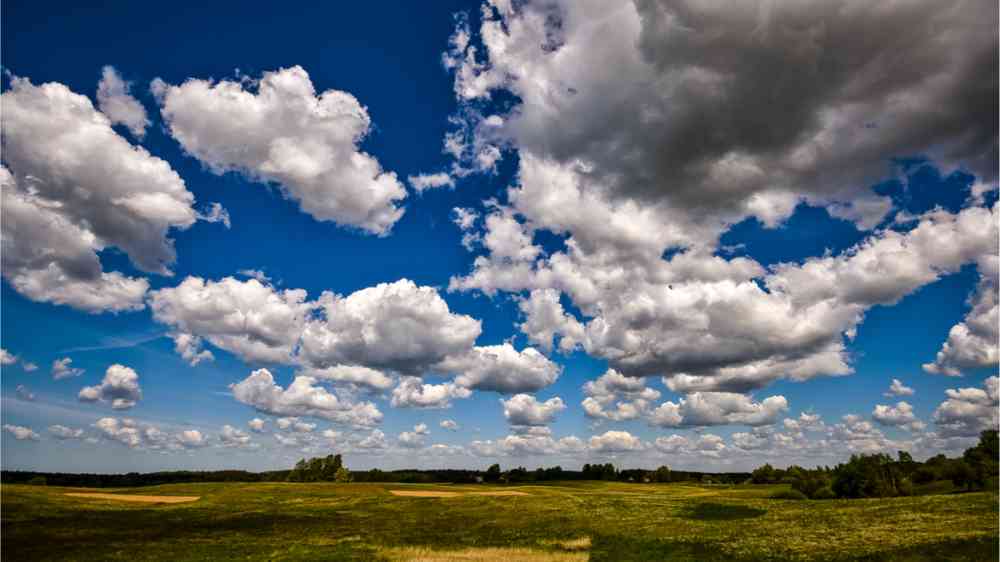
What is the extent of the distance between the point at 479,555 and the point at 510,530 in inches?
650

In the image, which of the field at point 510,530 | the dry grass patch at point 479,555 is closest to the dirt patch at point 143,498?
the field at point 510,530

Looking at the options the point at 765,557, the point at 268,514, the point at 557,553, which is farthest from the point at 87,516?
the point at 765,557

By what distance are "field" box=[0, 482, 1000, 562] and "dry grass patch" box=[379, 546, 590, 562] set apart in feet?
0.49

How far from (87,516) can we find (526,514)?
53599 millimetres

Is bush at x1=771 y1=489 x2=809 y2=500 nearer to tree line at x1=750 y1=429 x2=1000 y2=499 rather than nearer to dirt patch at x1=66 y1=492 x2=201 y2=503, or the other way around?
tree line at x1=750 y1=429 x2=1000 y2=499

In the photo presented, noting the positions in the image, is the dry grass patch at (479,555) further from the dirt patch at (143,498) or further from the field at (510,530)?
the dirt patch at (143,498)

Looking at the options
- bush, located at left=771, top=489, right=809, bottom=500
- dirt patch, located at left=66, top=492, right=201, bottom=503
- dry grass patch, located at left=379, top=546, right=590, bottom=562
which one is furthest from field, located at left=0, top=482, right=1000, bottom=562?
bush, located at left=771, top=489, right=809, bottom=500

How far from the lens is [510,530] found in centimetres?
5684

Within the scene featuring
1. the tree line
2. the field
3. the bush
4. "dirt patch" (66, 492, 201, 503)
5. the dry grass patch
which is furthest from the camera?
the bush

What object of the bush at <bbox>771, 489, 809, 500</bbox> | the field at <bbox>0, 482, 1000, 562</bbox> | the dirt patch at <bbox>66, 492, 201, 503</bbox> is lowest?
the bush at <bbox>771, 489, 809, 500</bbox>

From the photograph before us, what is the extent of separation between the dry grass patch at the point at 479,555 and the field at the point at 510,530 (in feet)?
0.49

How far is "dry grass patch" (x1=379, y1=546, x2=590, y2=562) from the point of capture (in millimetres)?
39094

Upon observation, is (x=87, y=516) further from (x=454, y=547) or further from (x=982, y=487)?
(x=982, y=487)

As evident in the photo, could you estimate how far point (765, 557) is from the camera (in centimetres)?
3566
